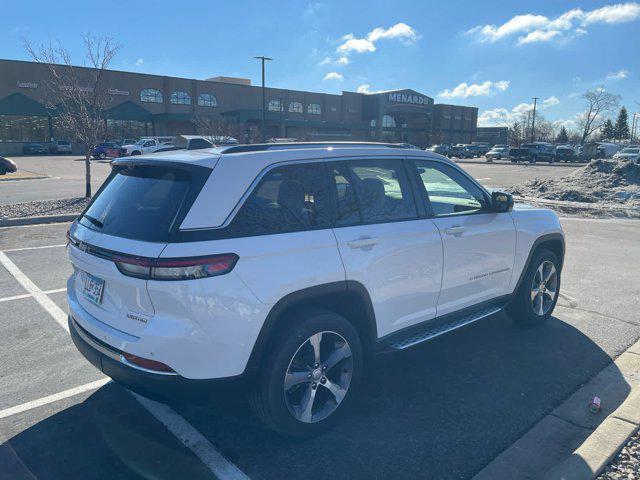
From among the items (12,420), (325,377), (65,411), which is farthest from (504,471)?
(12,420)

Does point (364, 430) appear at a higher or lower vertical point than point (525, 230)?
lower

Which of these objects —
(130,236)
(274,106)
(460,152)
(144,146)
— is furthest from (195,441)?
(274,106)

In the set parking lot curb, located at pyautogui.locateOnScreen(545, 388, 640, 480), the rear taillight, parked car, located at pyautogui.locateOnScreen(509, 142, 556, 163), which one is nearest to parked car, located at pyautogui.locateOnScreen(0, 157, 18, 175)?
the rear taillight

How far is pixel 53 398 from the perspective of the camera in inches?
140

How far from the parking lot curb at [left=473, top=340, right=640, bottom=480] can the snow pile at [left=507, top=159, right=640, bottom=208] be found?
40.5ft

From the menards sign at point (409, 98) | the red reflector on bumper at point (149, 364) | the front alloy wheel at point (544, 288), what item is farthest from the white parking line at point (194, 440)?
the menards sign at point (409, 98)

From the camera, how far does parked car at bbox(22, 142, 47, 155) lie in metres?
47.0

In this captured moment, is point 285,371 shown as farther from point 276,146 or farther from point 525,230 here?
point 525,230

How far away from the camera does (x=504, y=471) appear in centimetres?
284

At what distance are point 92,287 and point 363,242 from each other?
1.71 meters

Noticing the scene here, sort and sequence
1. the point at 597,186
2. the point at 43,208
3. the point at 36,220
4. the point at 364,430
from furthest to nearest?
1. the point at 597,186
2. the point at 43,208
3. the point at 36,220
4. the point at 364,430

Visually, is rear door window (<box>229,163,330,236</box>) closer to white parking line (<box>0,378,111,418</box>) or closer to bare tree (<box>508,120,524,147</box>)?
white parking line (<box>0,378,111,418</box>)

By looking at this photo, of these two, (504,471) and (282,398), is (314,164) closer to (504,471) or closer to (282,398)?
(282,398)

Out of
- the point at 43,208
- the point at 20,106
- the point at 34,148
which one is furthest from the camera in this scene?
the point at 20,106
